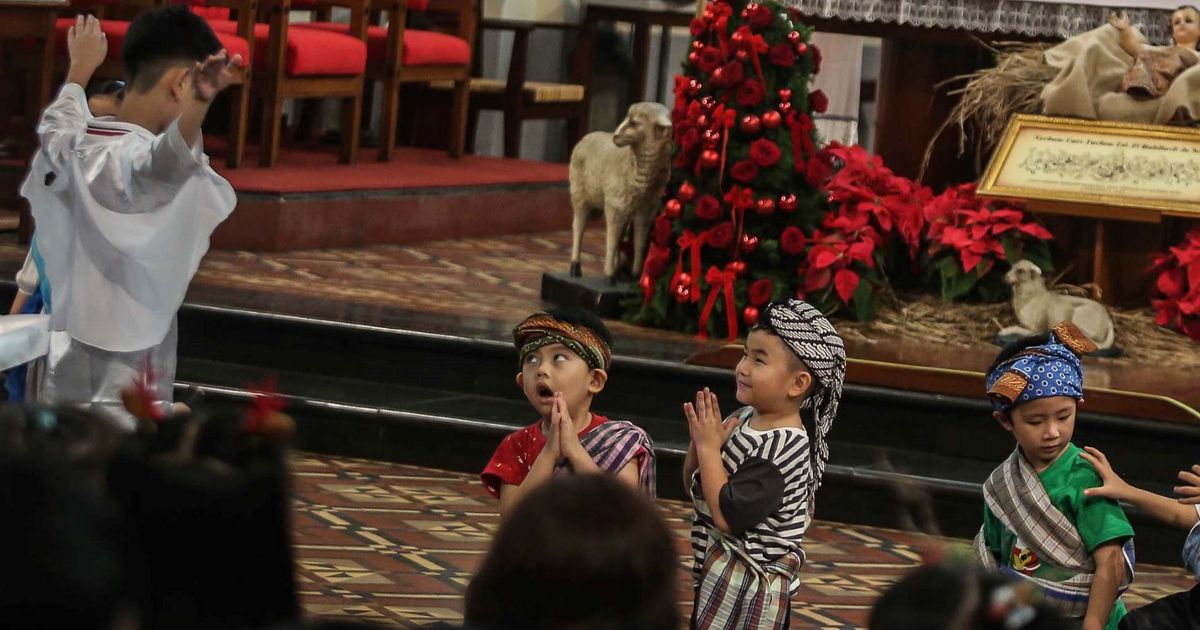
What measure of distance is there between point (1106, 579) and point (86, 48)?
6.89ft

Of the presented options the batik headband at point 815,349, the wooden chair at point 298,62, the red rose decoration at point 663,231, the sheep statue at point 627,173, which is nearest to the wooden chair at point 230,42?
the wooden chair at point 298,62

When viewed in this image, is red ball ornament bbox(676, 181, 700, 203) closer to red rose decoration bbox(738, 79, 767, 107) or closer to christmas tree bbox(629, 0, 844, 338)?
christmas tree bbox(629, 0, 844, 338)

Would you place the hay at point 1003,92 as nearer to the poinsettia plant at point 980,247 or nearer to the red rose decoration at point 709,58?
the poinsettia plant at point 980,247

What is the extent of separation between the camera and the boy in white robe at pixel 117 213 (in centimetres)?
353

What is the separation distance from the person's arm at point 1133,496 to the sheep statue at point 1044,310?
2.95 metres

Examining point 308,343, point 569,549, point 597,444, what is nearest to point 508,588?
point 569,549

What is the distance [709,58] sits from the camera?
20.6ft

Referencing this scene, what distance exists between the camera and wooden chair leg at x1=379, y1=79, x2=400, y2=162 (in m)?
8.70

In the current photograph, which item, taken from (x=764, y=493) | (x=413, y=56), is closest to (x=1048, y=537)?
(x=764, y=493)

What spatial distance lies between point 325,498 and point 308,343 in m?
1.07

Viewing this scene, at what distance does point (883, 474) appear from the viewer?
5285mm

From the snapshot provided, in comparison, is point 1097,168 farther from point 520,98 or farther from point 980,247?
point 520,98

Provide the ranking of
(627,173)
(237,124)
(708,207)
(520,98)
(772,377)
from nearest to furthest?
1. (772,377)
2. (708,207)
3. (627,173)
4. (237,124)
5. (520,98)

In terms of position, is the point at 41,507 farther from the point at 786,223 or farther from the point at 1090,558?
the point at 786,223
